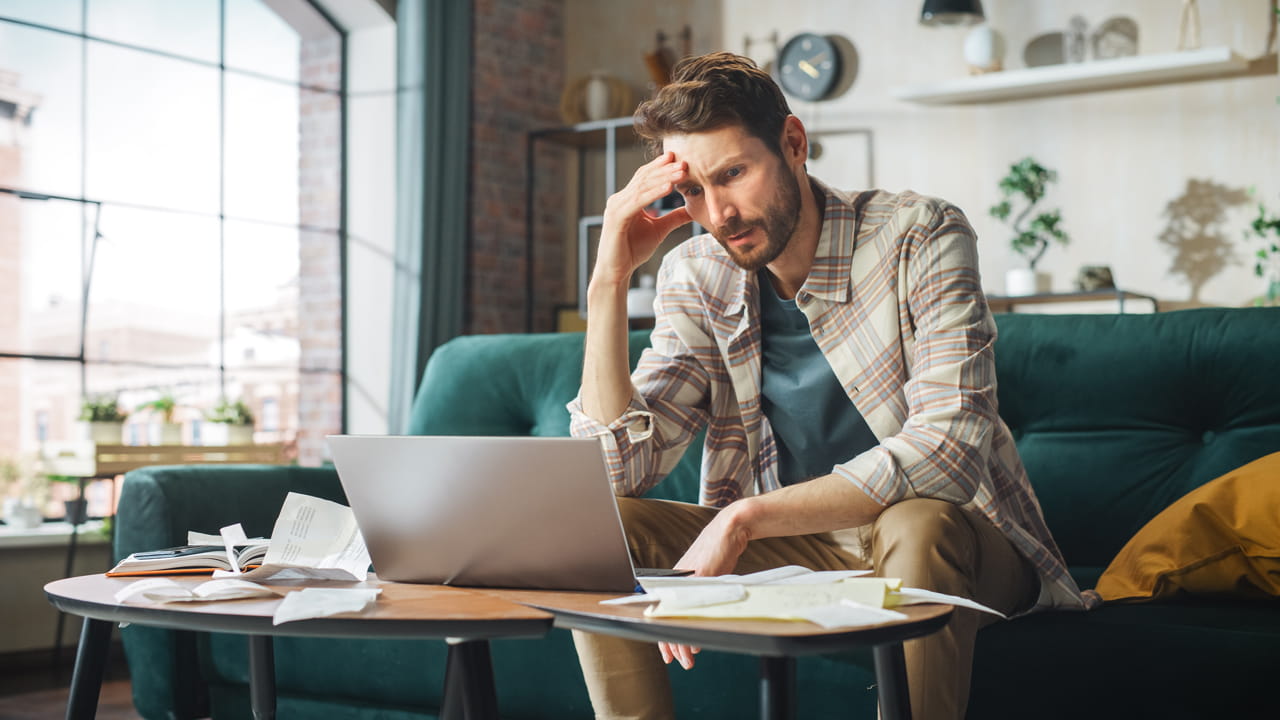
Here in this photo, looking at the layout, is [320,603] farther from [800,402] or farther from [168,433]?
[168,433]

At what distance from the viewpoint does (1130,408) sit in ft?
6.94

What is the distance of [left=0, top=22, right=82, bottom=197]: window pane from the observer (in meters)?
4.13

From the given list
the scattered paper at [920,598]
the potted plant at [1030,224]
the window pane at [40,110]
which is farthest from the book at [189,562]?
→ the potted plant at [1030,224]

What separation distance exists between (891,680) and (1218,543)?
978mm

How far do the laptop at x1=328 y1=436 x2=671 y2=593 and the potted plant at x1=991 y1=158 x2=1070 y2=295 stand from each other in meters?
3.82

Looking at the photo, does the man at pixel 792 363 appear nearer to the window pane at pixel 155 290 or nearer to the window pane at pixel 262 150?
the window pane at pixel 155 290

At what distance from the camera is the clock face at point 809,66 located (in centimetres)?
531

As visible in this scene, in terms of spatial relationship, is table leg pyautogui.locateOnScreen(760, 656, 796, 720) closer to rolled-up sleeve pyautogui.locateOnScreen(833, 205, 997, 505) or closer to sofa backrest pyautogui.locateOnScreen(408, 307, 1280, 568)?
rolled-up sleeve pyautogui.locateOnScreen(833, 205, 997, 505)

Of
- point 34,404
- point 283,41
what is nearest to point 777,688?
point 34,404

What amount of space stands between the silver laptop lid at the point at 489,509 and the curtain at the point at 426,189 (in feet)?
11.8

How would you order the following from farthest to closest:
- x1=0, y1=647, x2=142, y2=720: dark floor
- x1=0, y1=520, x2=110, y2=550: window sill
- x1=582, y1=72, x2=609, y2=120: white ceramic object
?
x1=582, y1=72, x2=609, y2=120: white ceramic object, x1=0, y1=520, x2=110, y2=550: window sill, x1=0, y1=647, x2=142, y2=720: dark floor

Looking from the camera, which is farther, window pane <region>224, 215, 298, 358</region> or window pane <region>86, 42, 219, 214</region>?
window pane <region>224, 215, 298, 358</region>

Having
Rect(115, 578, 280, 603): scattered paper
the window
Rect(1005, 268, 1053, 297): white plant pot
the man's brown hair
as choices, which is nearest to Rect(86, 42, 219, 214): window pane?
the window

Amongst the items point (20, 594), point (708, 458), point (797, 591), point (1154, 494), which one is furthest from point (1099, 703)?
point (20, 594)
